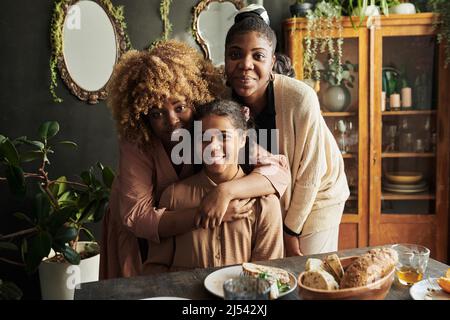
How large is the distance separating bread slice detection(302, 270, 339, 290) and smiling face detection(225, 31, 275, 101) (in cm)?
90

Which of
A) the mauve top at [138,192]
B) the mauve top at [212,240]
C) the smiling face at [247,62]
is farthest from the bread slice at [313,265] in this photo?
the smiling face at [247,62]

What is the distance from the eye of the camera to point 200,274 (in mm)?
1369

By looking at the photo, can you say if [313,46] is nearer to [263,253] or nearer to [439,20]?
[439,20]

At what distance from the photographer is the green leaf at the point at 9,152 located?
8.25 ft

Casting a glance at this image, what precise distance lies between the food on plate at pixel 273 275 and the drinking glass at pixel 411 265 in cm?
30

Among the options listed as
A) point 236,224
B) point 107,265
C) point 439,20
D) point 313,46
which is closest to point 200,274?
point 236,224

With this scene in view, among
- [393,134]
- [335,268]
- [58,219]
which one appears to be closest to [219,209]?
[335,268]

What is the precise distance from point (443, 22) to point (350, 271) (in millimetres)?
3014

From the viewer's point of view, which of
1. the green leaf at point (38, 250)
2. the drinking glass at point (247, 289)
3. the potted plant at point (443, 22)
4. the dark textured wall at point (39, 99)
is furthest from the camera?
the potted plant at point (443, 22)

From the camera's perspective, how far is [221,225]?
1.55 m

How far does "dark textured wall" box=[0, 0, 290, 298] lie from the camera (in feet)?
10.5

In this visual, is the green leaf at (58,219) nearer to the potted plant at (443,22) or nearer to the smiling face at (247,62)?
the smiling face at (247,62)

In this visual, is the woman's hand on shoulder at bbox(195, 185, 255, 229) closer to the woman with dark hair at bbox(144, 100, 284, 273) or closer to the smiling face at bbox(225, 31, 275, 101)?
the woman with dark hair at bbox(144, 100, 284, 273)

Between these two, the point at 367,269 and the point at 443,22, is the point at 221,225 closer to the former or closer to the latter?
the point at 367,269
